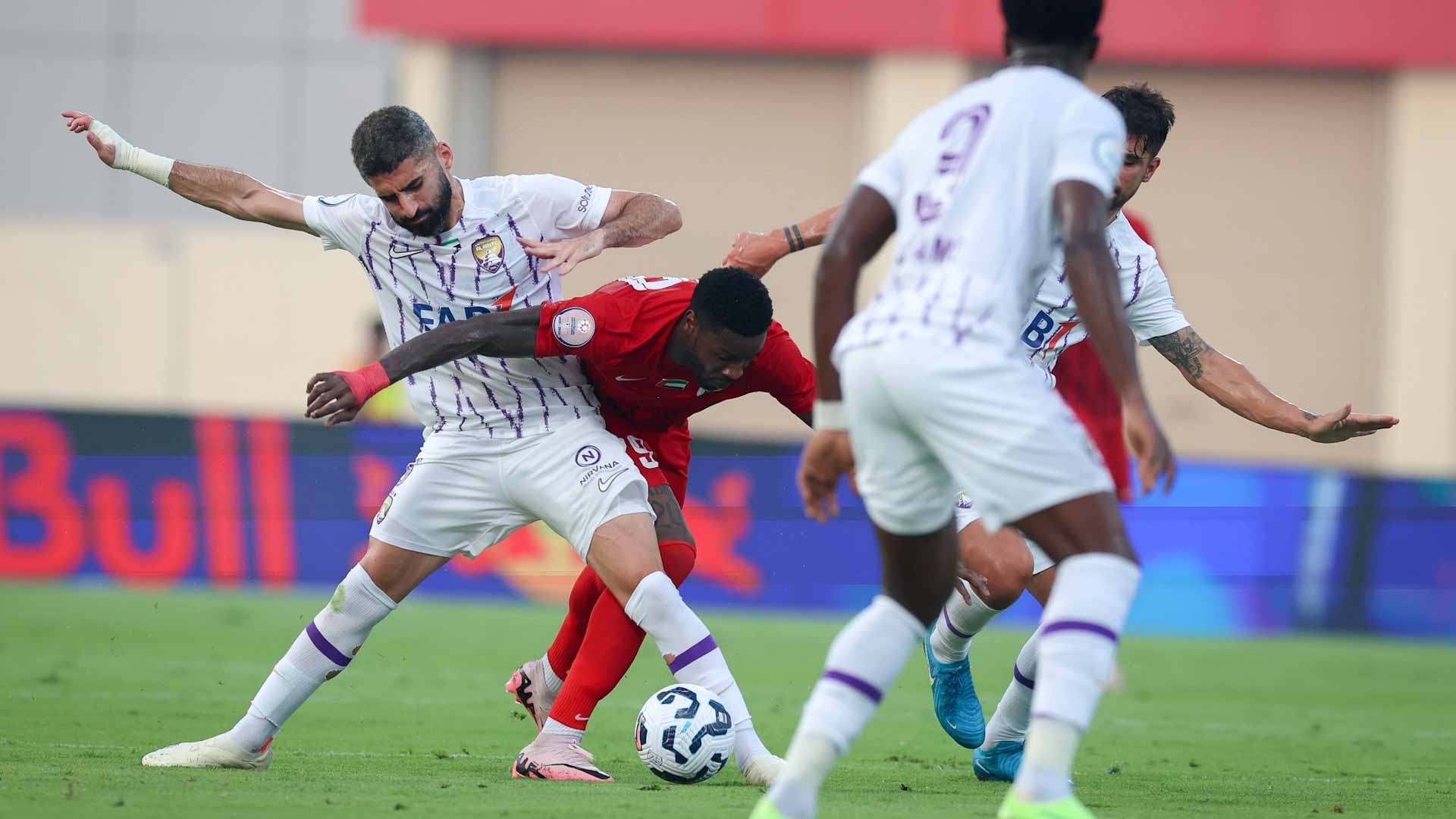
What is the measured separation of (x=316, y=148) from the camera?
2303cm

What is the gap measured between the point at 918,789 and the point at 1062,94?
2.53 meters

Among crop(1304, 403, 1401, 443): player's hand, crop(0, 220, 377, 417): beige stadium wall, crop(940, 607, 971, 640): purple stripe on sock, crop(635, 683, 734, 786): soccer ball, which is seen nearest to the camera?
crop(1304, 403, 1401, 443): player's hand

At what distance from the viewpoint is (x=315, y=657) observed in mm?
5695

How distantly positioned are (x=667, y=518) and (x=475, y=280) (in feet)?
3.47

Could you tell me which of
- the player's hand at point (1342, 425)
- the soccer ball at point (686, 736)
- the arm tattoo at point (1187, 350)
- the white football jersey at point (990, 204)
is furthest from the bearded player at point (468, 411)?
the player's hand at point (1342, 425)

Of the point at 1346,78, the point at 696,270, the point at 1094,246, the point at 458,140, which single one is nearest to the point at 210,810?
the point at 1094,246

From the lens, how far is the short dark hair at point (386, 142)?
18.3 feet

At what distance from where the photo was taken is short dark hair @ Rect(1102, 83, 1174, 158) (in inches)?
228

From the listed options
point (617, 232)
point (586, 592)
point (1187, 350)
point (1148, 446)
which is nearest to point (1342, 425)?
point (1187, 350)

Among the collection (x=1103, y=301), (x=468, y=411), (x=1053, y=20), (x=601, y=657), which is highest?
(x=1053, y=20)

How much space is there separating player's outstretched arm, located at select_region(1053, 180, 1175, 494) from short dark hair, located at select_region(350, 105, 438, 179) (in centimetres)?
254

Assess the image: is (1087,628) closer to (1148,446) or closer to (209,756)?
(1148,446)

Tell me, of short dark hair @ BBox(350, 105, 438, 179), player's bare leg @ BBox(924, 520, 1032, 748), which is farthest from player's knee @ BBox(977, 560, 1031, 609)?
short dark hair @ BBox(350, 105, 438, 179)

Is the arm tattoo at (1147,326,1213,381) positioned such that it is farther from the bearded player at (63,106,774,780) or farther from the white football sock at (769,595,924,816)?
the white football sock at (769,595,924,816)
